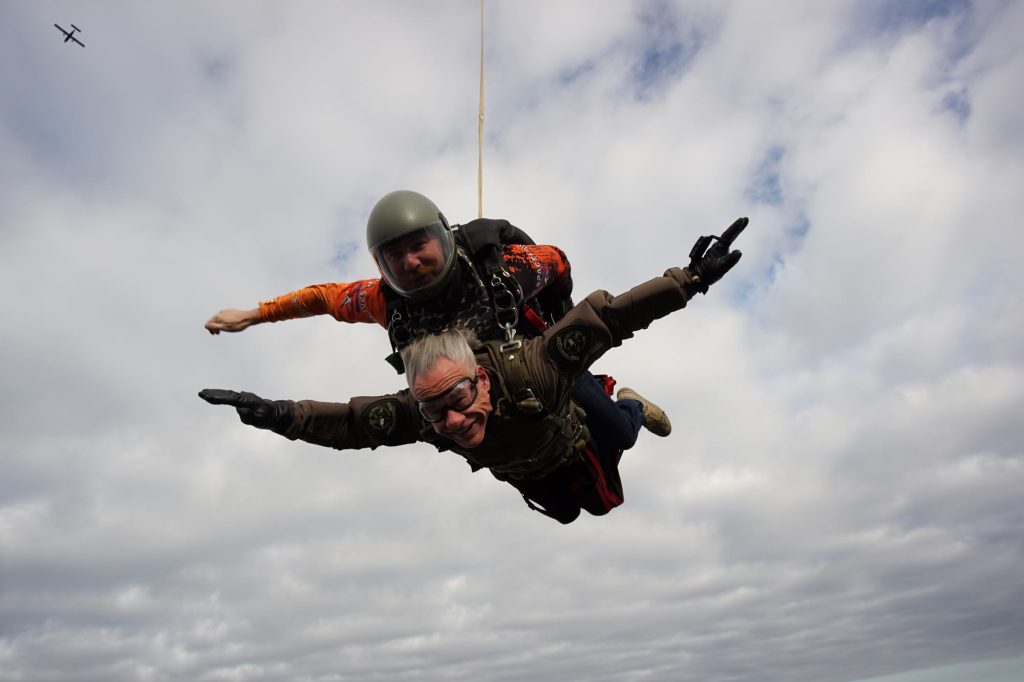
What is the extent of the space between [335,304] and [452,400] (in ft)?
4.81

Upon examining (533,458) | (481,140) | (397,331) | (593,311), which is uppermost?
(481,140)

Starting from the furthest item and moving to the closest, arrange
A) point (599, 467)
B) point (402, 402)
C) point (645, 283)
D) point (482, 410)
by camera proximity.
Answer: point (599, 467) < point (402, 402) < point (482, 410) < point (645, 283)

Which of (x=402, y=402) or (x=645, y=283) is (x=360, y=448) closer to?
(x=402, y=402)

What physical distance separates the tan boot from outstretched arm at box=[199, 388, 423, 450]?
3594 millimetres

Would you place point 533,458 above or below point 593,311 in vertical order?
below

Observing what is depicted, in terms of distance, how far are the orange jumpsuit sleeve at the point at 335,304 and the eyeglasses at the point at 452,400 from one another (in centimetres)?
100

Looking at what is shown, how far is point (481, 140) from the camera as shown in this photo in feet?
24.2

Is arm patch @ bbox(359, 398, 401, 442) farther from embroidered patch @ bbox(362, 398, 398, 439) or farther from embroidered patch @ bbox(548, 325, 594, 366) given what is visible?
embroidered patch @ bbox(548, 325, 594, 366)

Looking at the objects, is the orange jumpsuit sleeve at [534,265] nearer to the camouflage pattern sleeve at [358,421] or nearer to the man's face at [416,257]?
the man's face at [416,257]

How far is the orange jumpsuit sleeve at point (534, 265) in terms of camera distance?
6004mm

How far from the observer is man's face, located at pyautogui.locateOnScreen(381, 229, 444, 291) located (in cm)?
551

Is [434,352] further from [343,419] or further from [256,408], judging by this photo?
[256,408]

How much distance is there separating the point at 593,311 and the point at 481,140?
2.84m

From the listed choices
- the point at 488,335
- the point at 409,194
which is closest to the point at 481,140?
the point at 409,194
